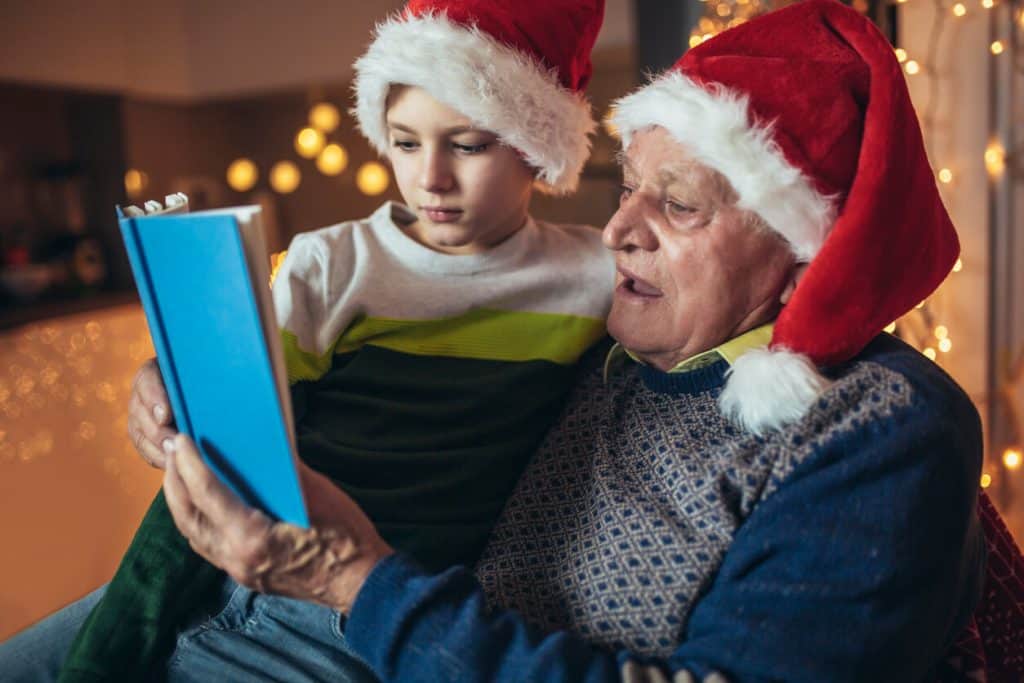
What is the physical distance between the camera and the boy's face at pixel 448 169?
127cm

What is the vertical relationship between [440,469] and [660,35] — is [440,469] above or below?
below

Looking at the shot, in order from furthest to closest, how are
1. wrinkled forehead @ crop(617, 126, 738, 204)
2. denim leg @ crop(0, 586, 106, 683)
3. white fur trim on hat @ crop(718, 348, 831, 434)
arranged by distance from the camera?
denim leg @ crop(0, 586, 106, 683) < wrinkled forehead @ crop(617, 126, 738, 204) < white fur trim on hat @ crop(718, 348, 831, 434)

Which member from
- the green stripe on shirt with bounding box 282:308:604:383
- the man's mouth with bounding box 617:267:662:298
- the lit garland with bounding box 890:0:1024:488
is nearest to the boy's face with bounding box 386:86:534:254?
the green stripe on shirt with bounding box 282:308:604:383

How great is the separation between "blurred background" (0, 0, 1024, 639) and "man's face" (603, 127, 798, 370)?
348mm

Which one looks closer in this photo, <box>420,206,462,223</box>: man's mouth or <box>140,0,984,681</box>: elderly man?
<box>140,0,984,681</box>: elderly man

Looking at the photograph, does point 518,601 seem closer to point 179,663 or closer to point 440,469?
point 440,469

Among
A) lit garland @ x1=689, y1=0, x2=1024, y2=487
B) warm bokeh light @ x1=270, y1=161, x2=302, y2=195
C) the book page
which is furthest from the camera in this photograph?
warm bokeh light @ x1=270, y1=161, x2=302, y2=195

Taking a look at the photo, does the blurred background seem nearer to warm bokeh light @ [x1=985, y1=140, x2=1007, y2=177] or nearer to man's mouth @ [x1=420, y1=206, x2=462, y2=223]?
warm bokeh light @ [x1=985, y1=140, x2=1007, y2=177]

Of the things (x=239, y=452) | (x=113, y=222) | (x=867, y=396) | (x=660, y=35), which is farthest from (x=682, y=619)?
(x=113, y=222)

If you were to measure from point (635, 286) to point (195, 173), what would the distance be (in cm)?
462

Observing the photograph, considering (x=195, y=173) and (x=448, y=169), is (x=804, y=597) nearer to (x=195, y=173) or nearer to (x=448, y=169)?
(x=448, y=169)

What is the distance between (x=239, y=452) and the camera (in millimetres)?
829

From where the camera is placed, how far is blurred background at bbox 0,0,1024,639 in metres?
2.32

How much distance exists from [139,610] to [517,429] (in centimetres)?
56
